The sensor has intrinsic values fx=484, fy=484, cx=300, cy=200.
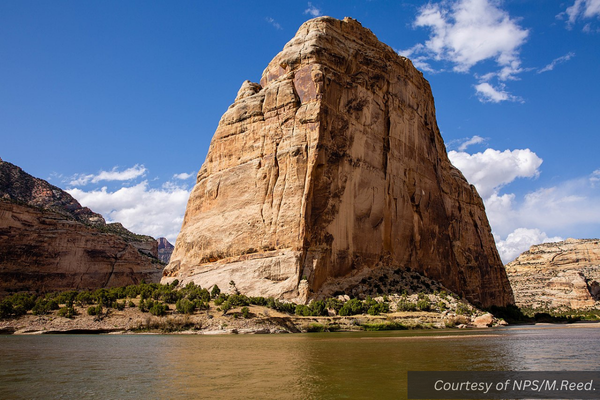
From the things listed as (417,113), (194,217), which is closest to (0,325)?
(194,217)

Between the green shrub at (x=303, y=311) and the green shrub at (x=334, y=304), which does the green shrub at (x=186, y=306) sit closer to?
the green shrub at (x=303, y=311)

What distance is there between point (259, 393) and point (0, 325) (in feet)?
147

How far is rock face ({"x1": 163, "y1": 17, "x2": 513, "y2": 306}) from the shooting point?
5988cm

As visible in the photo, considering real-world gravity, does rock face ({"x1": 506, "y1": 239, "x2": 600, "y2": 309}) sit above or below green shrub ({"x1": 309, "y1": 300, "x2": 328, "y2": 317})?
above

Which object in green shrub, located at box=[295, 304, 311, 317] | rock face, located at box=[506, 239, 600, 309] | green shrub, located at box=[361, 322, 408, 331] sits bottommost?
green shrub, located at box=[361, 322, 408, 331]

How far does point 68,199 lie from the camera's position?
396ft

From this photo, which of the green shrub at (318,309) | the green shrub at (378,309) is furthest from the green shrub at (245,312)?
the green shrub at (378,309)

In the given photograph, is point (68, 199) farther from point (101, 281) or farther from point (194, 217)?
point (194, 217)

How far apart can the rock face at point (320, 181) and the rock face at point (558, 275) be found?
1738 inches

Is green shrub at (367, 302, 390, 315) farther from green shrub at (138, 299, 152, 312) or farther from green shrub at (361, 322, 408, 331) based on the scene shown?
green shrub at (138, 299, 152, 312)

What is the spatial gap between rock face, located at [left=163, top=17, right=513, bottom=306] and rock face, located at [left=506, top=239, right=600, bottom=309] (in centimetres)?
4415

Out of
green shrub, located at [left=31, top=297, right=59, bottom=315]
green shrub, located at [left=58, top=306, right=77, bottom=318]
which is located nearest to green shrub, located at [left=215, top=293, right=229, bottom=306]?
green shrub, located at [left=58, top=306, right=77, bottom=318]

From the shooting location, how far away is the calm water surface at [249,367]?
15719 millimetres

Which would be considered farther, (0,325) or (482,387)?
(0,325)
